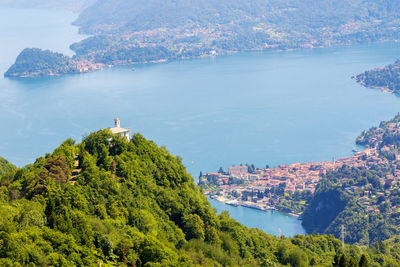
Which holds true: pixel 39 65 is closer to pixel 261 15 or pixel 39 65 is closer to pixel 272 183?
pixel 272 183

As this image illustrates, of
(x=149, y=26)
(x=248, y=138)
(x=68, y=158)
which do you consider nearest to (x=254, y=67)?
(x=248, y=138)

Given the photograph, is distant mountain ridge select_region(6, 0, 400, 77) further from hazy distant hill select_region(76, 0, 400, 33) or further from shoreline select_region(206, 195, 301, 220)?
shoreline select_region(206, 195, 301, 220)

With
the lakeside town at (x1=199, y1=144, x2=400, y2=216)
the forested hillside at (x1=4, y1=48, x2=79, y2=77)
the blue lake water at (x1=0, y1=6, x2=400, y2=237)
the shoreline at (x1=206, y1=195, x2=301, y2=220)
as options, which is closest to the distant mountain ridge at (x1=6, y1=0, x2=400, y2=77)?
the forested hillside at (x1=4, y1=48, x2=79, y2=77)

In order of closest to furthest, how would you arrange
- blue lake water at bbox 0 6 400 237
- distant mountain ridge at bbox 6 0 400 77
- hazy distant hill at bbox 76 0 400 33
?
blue lake water at bbox 0 6 400 237 → distant mountain ridge at bbox 6 0 400 77 → hazy distant hill at bbox 76 0 400 33

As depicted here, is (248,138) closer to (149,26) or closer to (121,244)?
(121,244)

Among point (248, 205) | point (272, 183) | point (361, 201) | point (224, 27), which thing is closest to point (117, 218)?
point (248, 205)

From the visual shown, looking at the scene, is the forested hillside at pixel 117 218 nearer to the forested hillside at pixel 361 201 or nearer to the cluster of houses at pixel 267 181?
the forested hillside at pixel 361 201
